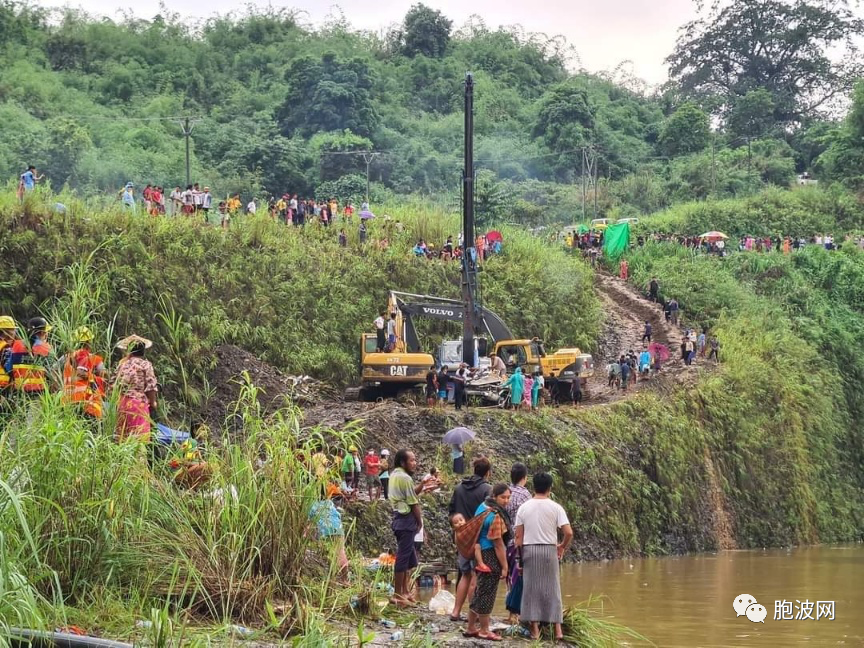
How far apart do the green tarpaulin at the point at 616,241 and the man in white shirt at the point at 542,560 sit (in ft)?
120

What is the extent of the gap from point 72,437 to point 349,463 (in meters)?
9.80

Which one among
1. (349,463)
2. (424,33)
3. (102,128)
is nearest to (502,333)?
(349,463)

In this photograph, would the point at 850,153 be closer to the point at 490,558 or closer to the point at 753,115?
the point at 753,115

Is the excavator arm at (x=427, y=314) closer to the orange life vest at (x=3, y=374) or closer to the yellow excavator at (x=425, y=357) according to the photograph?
the yellow excavator at (x=425, y=357)

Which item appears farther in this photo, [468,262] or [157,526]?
[468,262]

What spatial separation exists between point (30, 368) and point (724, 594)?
10690 mm

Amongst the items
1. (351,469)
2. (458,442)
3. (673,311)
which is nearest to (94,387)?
(458,442)

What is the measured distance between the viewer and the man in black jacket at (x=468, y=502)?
10.6 metres

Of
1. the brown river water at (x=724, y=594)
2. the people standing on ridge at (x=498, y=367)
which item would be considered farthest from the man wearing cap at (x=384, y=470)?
the people standing on ridge at (x=498, y=367)

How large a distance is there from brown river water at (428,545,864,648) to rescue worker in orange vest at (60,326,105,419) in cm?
540

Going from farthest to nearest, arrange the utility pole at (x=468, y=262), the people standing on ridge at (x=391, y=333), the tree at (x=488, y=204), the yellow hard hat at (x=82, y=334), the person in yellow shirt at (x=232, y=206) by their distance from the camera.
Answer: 1. the tree at (x=488, y=204)
2. the person in yellow shirt at (x=232, y=206)
3. the utility pole at (x=468, y=262)
4. the people standing on ridge at (x=391, y=333)
5. the yellow hard hat at (x=82, y=334)

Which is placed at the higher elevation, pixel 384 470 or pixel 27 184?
pixel 27 184

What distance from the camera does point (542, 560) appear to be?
32.9ft

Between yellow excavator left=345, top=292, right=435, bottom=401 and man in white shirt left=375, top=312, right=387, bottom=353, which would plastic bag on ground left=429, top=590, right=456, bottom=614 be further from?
man in white shirt left=375, top=312, right=387, bottom=353
